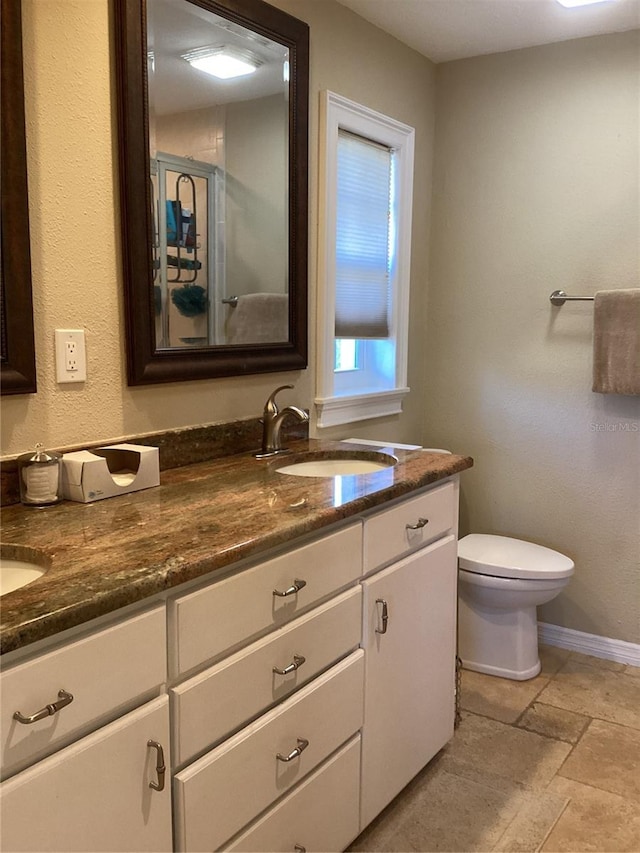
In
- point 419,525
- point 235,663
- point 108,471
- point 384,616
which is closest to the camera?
point 235,663

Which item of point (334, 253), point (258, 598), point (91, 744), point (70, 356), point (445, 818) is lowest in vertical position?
point (445, 818)

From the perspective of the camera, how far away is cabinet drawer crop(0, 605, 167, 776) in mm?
951

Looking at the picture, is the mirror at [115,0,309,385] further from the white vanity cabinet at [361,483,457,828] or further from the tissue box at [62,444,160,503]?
the white vanity cabinet at [361,483,457,828]

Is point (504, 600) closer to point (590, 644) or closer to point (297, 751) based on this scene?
point (590, 644)

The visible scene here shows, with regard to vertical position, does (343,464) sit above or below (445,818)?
above

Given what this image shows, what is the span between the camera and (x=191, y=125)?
6.14 ft

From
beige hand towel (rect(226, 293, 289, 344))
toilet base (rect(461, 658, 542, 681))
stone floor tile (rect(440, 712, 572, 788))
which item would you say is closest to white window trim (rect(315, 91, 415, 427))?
beige hand towel (rect(226, 293, 289, 344))

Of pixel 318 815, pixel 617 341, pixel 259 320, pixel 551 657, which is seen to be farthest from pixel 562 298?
pixel 318 815

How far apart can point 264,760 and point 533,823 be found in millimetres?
908

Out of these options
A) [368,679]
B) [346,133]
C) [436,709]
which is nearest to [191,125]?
[346,133]

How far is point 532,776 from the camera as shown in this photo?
211 centimetres

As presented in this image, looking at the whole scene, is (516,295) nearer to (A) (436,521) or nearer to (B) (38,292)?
(A) (436,521)

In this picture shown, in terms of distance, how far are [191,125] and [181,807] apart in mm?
1524

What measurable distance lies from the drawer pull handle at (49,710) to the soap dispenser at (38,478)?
583 mm
